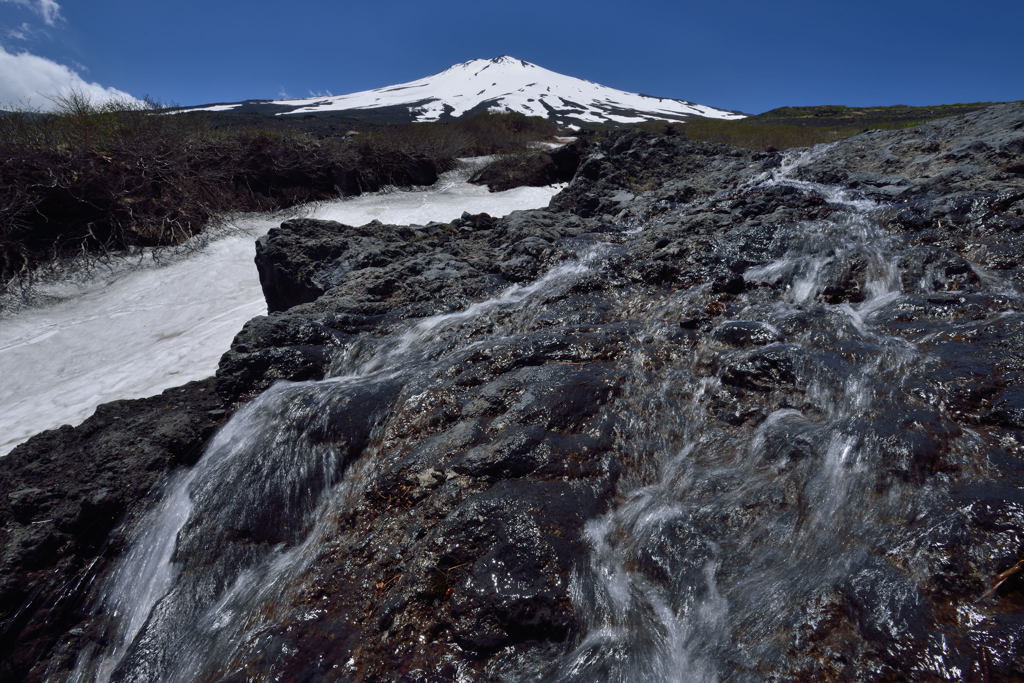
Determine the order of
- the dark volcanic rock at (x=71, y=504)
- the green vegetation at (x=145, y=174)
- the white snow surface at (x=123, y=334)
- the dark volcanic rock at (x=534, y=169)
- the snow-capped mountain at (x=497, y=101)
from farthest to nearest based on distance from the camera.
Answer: the snow-capped mountain at (x=497, y=101), the dark volcanic rock at (x=534, y=169), the green vegetation at (x=145, y=174), the white snow surface at (x=123, y=334), the dark volcanic rock at (x=71, y=504)

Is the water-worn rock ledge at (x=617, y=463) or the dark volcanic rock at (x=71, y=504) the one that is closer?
the water-worn rock ledge at (x=617, y=463)

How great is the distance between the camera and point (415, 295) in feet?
20.5

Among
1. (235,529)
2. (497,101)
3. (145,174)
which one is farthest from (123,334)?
(497,101)

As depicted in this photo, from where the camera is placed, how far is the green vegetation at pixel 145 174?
9.23 metres

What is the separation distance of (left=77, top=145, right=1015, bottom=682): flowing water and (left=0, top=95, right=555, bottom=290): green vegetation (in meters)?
8.32

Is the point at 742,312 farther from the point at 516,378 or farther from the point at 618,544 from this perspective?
the point at 618,544

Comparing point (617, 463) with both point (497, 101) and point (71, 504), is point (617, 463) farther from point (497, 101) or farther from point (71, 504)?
point (497, 101)

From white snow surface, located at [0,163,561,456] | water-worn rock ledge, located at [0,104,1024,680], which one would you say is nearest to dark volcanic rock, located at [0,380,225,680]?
water-worn rock ledge, located at [0,104,1024,680]

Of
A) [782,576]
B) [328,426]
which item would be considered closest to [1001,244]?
[782,576]

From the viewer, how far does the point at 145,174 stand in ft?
36.7

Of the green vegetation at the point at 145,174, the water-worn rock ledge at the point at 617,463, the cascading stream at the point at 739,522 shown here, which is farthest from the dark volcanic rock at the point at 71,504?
the green vegetation at the point at 145,174

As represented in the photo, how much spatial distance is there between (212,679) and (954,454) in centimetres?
450

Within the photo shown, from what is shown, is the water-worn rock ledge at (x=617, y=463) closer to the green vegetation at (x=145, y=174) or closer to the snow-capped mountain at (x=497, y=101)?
the green vegetation at (x=145, y=174)

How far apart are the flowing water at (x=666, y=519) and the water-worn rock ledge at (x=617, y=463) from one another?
0.08 ft
